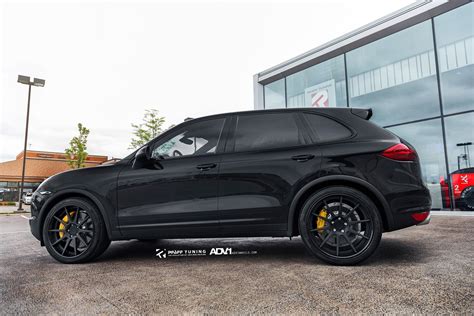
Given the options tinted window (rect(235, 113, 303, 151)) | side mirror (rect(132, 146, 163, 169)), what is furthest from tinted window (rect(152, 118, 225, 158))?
tinted window (rect(235, 113, 303, 151))

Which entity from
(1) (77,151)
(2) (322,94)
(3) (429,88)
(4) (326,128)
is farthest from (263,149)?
(1) (77,151)

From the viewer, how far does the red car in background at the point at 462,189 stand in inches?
330

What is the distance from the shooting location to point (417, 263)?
268 centimetres

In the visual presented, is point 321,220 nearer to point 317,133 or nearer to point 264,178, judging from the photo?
point 264,178

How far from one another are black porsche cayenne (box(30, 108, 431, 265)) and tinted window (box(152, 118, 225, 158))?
0.5 inches

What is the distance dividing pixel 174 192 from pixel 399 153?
2.26 meters

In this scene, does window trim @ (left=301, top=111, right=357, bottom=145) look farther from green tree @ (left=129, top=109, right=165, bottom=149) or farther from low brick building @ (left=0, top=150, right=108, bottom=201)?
low brick building @ (left=0, top=150, right=108, bottom=201)

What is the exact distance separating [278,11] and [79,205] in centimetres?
773

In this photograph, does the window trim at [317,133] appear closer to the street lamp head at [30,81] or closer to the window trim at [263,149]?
the window trim at [263,149]

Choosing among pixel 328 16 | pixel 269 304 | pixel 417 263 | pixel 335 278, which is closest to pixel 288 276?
pixel 335 278

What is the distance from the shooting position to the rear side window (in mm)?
3014

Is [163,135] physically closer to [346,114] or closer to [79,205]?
[79,205]

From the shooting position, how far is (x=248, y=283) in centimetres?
225

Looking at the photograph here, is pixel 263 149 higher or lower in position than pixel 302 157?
higher
